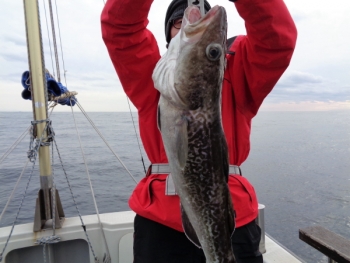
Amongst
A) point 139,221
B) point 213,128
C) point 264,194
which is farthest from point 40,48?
point 264,194

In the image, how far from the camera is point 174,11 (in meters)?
2.40

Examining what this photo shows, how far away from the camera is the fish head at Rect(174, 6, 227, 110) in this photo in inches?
66.0

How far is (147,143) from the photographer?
2273mm

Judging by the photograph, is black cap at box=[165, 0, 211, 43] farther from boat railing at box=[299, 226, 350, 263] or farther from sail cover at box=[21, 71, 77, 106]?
boat railing at box=[299, 226, 350, 263]

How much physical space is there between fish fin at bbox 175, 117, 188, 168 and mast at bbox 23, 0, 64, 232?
2609 mm

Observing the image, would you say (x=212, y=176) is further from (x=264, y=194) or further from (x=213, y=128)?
(x=264, y=194)

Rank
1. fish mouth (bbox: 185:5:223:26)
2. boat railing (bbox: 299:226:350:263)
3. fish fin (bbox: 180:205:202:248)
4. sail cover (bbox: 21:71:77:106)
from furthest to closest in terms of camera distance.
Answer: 1. sail cover (bbox: 21:71:77:106)
2. boat railing (bbox: 299:226:350:263)
3. fish fin (bbox: 180:205:202:248)
4. fish mouth (bbox: 185:5:223:26)

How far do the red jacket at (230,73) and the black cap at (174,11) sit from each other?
0.23m

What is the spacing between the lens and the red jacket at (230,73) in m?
1.91

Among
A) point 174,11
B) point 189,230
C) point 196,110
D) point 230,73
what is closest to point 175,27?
point 174,11

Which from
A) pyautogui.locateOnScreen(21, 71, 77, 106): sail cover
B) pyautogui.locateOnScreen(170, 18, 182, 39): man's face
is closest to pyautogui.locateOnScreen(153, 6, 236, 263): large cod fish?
pyautogui.locateOnScreen(170, 18, 182, 39): man's face

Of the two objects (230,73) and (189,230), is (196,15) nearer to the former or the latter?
(230,73)

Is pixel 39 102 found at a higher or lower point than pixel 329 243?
higher

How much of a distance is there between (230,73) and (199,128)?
757 mm
